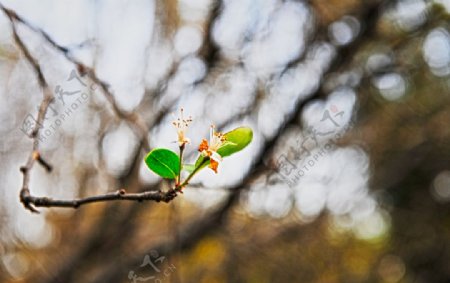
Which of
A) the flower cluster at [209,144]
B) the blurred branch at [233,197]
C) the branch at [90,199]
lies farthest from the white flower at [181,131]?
the blurred branch at [233,197]

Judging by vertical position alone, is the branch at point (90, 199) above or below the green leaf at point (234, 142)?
below

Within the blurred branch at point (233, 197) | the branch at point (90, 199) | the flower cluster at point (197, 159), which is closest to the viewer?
the branch at point (90, 199)

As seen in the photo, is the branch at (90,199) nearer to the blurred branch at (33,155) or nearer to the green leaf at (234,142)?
the blurred branch at (33,155)

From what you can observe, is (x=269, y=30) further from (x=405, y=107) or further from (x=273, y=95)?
(x=405, y=107)

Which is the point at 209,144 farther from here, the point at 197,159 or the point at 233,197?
the point at 233,197

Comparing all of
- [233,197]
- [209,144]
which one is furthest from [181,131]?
[233,197]

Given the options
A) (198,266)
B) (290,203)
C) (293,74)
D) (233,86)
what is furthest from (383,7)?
(198,266)
